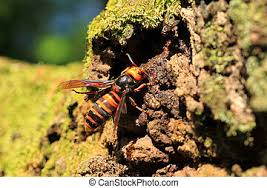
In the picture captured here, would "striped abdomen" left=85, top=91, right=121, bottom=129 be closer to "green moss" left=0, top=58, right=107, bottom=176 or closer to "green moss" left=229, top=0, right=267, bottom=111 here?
"green moss" left=0, top=58, right=107, bottom=176

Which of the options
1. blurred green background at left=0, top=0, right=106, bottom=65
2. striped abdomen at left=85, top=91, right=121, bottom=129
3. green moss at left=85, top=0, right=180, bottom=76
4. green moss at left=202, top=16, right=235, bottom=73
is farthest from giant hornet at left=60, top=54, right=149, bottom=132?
blurred green background at left=0, top=0, right=106, bottom=65

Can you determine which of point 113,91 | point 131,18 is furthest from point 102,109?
point 131,18

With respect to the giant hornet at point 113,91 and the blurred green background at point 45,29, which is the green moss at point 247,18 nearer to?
the giant hornet at point 113,91

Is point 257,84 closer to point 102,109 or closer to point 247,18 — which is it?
point 247,18

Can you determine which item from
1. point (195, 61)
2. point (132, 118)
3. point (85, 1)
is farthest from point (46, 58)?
point (195, 61)

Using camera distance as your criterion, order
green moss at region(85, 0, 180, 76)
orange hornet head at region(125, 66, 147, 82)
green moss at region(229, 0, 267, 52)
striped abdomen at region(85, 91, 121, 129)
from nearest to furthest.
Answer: green moss at region(229, 0, 267, 52)
green moss at region(85, 0, 180, 76)
orange hornet head at region(125, 66, 147, 82)
striped abdomen at region(85, 91, 121, 129)
